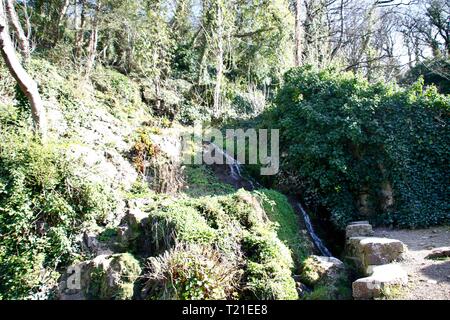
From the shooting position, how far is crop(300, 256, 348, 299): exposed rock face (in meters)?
5.57

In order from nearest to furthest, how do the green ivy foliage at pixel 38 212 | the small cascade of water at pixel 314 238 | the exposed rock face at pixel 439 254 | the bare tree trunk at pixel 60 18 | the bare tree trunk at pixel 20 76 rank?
1. the green ivy foliage at pixel 38 212
2. the exposed rock face at pixel 439 254
3. the bare tree trunk at pixel 20 76
4. the small cascade of water at pixel 314 238
5. the bare tree trunk at pixel 60 18

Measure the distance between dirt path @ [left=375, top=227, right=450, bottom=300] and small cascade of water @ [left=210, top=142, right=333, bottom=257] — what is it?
127cm

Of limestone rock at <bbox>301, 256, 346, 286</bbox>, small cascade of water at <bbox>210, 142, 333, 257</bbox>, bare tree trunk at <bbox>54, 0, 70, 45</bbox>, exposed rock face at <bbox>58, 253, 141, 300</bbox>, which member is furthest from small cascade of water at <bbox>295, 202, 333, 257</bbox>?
bare tree trunk at <bbox>54, 0, 70, 45</bbox>

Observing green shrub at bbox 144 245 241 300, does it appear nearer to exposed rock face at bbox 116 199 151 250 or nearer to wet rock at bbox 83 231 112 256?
exposed rock face at bbox 116 199 151 250

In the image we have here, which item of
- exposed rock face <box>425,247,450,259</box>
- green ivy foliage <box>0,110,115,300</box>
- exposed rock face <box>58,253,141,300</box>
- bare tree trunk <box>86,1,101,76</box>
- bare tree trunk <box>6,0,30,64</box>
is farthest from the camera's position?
bare tree trunk <box>86,1,101,76</box>

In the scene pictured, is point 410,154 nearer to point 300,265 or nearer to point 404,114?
point 404,114

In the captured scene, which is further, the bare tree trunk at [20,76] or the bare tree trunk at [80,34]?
the bare tree trunk at [80,34]

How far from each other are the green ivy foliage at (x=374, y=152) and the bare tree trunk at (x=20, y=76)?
6.01 meters

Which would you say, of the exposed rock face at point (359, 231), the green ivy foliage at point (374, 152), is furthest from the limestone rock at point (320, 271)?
the green ivy foliage at point (374, 152)

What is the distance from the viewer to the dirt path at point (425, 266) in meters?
4.65

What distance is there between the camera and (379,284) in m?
4.72

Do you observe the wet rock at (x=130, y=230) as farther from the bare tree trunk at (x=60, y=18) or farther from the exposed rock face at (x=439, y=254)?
the bare tree trunk at (x=60, y=18)

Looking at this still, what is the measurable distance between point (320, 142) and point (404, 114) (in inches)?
84.4
